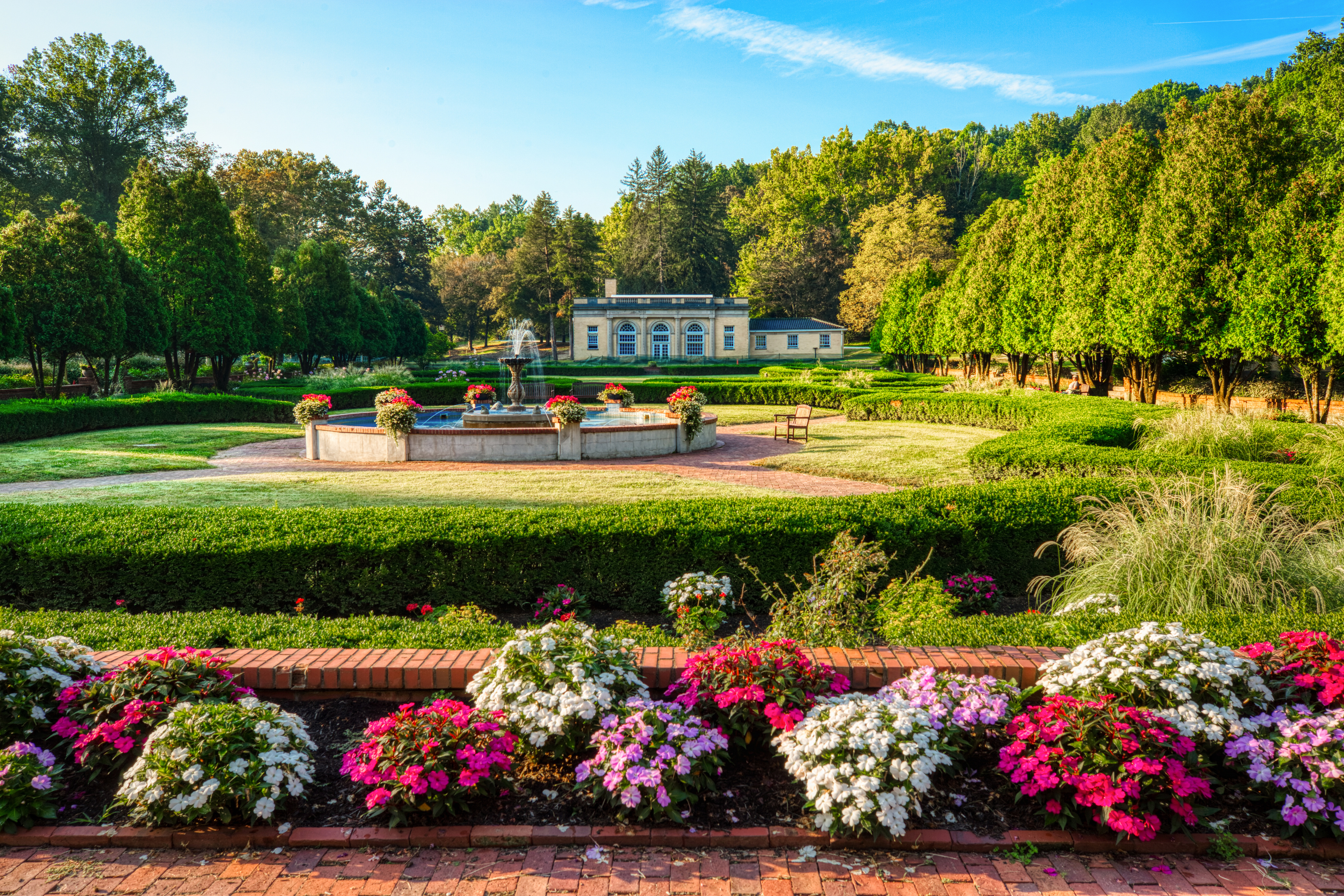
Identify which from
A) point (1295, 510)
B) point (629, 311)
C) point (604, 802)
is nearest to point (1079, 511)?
Result: point (1295, 510)

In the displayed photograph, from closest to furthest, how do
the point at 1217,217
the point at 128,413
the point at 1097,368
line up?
the point at 1217,217 → the point at 128,413 → the point at 1097,368

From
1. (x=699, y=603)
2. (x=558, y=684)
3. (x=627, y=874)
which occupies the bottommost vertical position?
(x=627, y=874)

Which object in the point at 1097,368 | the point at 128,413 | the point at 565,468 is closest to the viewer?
the point at 565,468

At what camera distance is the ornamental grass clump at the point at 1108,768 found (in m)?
2.53

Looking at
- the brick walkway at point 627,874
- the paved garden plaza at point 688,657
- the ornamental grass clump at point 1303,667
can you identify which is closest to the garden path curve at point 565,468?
the paved garden plaza at point 688,657

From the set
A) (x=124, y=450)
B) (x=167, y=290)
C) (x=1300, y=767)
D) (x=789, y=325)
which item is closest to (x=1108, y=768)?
(x=1300, y=767)

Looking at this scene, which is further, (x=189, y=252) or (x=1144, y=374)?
(x=189, y=252)

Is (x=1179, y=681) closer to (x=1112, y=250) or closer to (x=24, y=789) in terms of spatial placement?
(x=24, y=789)

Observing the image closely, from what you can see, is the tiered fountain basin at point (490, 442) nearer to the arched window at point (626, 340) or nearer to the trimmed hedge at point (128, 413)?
the trimmed hedge at point (128, 413)

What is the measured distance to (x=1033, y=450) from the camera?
9836 mm

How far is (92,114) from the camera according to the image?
4734 cm

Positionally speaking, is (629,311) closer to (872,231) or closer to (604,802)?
(872,231)

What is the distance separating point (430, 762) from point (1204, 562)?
4.59 meters

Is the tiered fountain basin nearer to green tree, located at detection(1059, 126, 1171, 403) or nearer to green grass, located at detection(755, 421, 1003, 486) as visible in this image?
green grass, located at detection(755, 421, 1003, 486)
